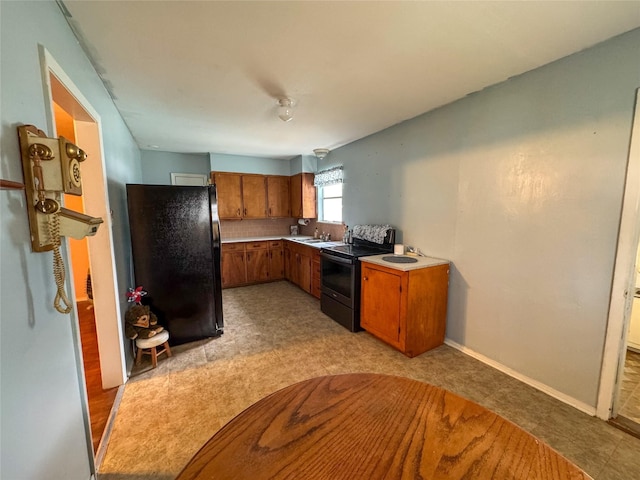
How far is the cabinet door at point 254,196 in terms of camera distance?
197 inches

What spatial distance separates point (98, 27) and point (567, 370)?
3828 mm

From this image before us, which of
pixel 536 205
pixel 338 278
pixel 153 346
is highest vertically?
pixel 536 205

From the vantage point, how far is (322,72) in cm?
202

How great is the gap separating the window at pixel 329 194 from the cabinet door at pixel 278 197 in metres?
0.72

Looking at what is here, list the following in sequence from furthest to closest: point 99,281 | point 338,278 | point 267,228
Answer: point 267,228 < point 338,278 < point 99,281

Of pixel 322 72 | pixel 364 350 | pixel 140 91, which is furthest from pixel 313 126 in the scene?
pixel 364 350

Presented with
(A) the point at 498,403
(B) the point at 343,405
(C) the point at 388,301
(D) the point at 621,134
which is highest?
(D) the point at 621,134

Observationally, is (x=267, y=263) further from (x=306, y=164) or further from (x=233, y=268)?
(x=306, y=164)

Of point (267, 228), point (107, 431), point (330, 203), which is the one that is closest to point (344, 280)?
point (330, 203)

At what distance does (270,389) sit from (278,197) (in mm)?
3883

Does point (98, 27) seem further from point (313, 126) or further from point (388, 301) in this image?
point (388, 301)

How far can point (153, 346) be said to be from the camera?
2383mm

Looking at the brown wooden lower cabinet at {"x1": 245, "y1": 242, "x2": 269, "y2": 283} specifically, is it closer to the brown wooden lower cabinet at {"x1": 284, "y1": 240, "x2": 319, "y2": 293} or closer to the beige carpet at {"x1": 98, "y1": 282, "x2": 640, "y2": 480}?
the brown wooden lower cabinet at {"x1": 284, "y1": 240, "x2": 319, "y2": 293}

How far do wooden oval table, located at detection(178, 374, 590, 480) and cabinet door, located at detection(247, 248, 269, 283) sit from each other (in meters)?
4.08
